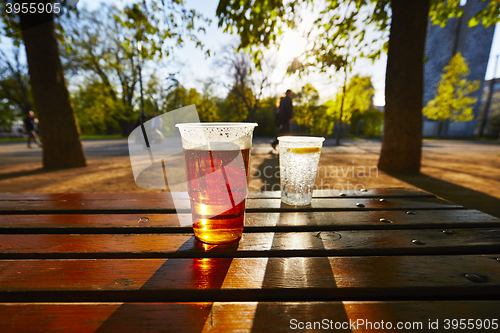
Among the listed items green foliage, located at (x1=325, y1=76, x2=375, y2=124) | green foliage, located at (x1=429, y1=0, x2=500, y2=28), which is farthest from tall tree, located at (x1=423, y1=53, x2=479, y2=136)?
green foliage, located at (x1=429, y1=0, x2=500, y2=28)

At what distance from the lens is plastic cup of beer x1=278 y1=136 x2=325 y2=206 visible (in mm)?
1284

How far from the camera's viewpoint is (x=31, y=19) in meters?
4.77

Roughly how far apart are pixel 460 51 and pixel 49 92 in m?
39.8

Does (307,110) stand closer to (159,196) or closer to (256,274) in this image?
(159,196)

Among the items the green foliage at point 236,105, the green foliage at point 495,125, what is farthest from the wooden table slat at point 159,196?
the green foliage at point 495,125

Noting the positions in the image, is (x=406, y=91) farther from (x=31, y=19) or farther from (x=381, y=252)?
(x=31, y=19)

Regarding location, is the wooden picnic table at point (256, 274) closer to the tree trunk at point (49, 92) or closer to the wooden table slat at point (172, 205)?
the wooden table slat at point (172, 205)

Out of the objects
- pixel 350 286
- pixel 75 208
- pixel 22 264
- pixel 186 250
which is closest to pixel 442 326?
pixel 350 286

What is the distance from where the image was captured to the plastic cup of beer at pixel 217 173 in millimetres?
814

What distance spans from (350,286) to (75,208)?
1398 millimetres

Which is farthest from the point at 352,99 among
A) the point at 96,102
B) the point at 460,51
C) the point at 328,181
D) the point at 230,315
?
the point at 96,102

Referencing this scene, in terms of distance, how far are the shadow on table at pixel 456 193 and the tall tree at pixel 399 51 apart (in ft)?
1.57

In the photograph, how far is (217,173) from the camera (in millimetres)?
819

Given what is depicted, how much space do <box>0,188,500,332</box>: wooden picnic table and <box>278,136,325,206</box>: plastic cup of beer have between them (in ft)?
0.80
